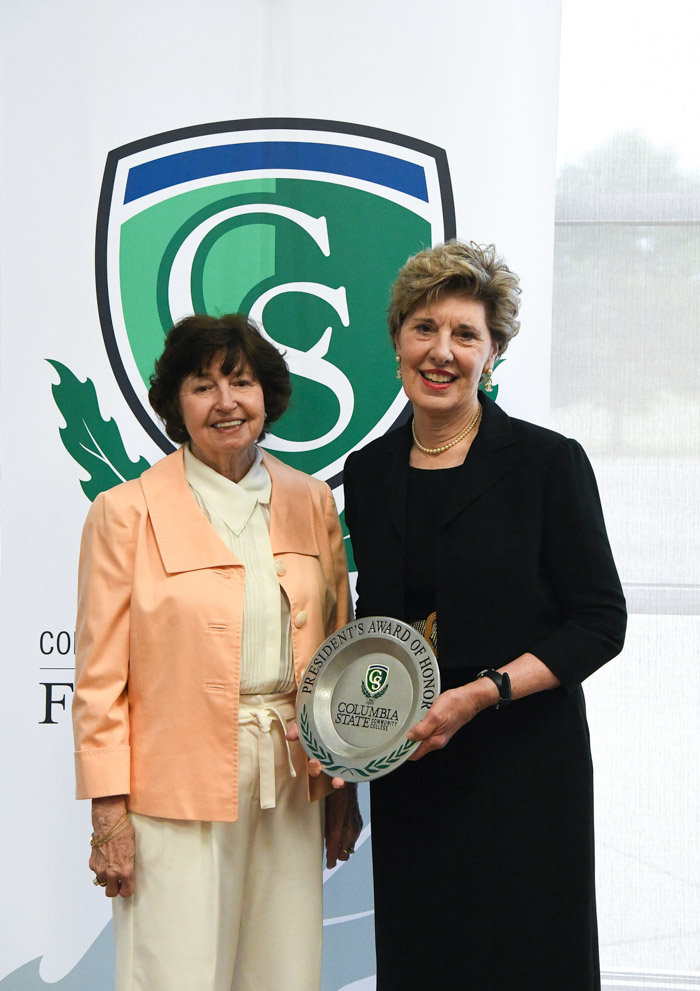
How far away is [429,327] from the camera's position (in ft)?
6.22

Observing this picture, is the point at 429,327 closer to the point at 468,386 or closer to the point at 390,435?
the point at 468,386

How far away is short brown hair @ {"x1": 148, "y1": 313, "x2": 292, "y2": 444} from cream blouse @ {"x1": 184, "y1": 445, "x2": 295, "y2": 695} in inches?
4.9

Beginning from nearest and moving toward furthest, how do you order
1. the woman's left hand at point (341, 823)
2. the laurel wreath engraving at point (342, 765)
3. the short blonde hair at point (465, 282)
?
the laurel wreath engraving at point (342, 765) → the short blonde hair at point (465, 282) → the woman's left hand at point (341, 823)

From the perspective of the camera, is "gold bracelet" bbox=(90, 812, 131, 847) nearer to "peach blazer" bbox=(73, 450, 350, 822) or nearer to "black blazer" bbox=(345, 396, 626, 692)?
"peach blazer" bbox=(73, 450, 350, 822)

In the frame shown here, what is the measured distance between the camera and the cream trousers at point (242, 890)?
1750mm

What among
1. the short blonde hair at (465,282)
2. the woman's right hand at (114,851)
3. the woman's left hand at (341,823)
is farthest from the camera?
the woman's left hand at (341,823)

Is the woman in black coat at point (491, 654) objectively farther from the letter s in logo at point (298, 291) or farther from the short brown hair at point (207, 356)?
the letter s in logo at point (298, 291)

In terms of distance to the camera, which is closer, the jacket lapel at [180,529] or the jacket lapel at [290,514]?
the jacket lapel at [180,529]

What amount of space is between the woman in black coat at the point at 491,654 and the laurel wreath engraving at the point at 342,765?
17cm

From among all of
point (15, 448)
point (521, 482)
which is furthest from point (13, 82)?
point (521, 482)

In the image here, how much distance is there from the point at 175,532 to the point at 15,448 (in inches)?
39.9

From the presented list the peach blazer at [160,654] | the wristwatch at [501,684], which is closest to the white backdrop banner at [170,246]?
the peach blazer at [160,654]

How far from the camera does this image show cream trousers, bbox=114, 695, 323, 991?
1750 millimetres

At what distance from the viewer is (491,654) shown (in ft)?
5.95
